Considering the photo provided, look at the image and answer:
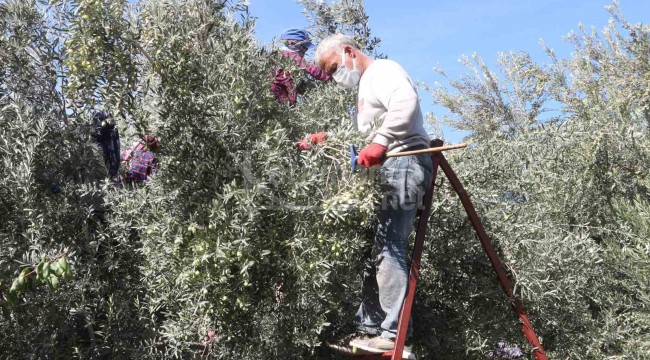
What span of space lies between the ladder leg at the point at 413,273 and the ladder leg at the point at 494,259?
6.6 inches

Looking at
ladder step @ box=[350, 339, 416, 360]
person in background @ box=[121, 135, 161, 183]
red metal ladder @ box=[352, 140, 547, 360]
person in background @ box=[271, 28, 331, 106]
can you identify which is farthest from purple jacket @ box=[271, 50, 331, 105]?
ladder step @ box=[350, 339, 416, 360]

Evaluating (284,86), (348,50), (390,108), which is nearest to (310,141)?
(390,108)

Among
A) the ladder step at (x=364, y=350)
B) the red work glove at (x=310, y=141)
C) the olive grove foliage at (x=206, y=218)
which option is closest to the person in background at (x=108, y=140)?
the olive grove foliage at (x=206, y=218)

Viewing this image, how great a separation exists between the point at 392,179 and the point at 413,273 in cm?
57

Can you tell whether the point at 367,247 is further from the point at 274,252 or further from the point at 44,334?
the point at 44,334

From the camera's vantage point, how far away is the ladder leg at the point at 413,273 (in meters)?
4.03

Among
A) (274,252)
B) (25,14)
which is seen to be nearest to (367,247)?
(274,252)

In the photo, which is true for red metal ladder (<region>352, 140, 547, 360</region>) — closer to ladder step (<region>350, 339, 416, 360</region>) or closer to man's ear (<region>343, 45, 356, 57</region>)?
ladder step (<region>350, 339, 416, 360</region>)

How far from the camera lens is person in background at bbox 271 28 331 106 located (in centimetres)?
455

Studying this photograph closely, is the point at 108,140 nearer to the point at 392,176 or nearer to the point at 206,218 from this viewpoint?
the point at 206,218

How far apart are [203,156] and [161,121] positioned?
0.31 m

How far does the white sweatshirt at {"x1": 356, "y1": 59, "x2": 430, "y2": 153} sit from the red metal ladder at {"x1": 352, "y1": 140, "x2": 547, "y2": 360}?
0.88 feet

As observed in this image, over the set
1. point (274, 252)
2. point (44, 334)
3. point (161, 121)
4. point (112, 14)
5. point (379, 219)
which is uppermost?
point (112, 14)

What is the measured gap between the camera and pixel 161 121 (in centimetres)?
388
